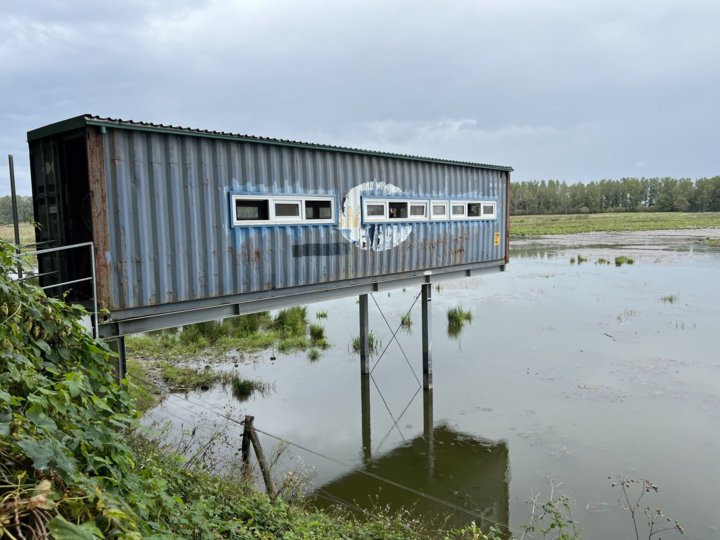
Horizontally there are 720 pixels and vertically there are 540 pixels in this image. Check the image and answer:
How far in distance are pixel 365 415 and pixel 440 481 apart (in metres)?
3.17

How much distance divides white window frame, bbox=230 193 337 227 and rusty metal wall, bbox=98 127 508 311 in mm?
81

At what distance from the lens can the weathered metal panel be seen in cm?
700

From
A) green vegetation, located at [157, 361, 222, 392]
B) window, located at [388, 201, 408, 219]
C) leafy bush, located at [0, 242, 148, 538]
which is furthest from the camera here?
green vegetation, located at [157, 361, 222, 392]

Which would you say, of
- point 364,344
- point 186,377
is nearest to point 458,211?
point 364,344

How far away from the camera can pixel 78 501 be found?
9.55 ft

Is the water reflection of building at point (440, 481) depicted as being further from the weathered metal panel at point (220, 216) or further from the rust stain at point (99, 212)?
the rust stain at point (99, 212)

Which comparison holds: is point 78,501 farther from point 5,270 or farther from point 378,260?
point 378,260

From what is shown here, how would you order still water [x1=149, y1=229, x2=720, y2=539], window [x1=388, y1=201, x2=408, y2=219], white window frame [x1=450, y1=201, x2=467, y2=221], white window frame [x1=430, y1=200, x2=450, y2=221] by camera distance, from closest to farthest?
1. still water [x1=149, y1=229, x2=720, y2=539]
2. window [x1=388, y1=201, x2=408, y2=219]
3. white window frame [x1=430, y1=200, x2=450, y2=221]
4. white window frame [x1=450, y1=201, x2=467, y2=221]

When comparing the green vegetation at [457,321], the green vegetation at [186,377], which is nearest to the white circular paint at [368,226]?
the green vegetation at [186,377]

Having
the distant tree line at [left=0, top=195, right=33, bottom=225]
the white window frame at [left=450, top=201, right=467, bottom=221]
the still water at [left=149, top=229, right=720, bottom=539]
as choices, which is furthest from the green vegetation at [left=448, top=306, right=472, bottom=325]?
the distant tree line at [left=0, top=195, right=33, bottom=225]

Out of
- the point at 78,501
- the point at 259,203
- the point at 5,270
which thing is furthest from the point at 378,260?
the point at 78,501

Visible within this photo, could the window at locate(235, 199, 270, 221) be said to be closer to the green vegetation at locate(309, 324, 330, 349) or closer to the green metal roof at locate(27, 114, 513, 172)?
the green metal roof at locate(27, 114, 513, 172)

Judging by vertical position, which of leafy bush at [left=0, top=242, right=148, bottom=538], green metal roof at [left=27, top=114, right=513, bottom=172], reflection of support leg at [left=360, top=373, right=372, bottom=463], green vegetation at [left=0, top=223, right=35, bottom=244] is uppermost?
green metal roof at [left=27, top=114, right=513, bottom=172]

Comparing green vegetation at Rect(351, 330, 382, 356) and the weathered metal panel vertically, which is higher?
the weathered metal panel
